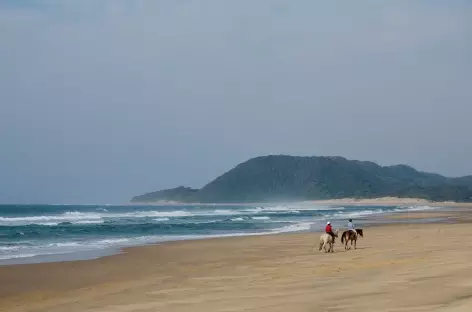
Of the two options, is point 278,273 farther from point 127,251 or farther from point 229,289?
point 127,251

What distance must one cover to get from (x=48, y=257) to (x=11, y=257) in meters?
1.45

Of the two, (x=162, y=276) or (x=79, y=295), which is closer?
(x=79, y=295)

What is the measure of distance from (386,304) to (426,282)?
1.72 m

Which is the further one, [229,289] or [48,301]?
[48,301]


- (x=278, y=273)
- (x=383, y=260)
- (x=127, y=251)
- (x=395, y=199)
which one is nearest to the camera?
(x=278, y=273)

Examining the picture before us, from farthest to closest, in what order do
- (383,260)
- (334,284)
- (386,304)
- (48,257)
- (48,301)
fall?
(48,257), (383,260), (48,301), (334,284), (386,304)

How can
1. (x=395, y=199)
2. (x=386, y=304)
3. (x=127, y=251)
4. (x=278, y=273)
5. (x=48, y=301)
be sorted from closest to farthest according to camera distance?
(x=386, y=304)
(x=48, y=301)
(x=278, y=273)
(x=127, y=251)
(x=395, y=199)

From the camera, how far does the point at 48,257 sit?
20.7 m

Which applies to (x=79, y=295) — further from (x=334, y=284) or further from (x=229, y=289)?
(x=334, y=284)

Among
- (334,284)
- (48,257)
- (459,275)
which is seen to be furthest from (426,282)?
(48,257)

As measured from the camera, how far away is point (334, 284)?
9.40 m

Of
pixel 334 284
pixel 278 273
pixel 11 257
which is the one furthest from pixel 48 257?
pixel 334 284

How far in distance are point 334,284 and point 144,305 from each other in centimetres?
296

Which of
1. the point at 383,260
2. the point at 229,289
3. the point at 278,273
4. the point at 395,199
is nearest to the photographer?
the point at 229,289
